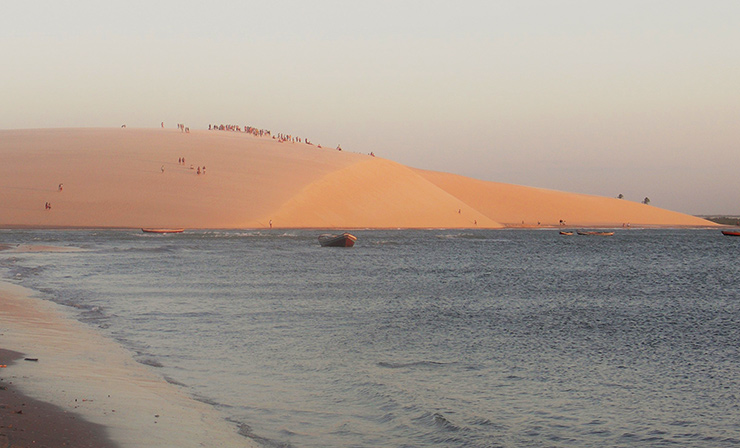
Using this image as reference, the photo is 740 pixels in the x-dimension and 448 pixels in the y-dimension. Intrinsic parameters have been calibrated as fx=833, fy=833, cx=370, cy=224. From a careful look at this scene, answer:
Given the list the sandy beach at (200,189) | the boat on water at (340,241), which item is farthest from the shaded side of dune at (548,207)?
the boat on water at (340,241)

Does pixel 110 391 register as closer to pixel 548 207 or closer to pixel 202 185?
pixel 202 185

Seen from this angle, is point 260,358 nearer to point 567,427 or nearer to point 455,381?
point 455,381

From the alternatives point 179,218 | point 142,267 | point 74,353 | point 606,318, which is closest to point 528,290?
point 606,318

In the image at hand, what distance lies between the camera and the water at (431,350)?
10047mm

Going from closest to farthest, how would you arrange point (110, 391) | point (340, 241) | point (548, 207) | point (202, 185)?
point (110, 391)
point (340, 241)
point (202, 185)
point (548, 207)

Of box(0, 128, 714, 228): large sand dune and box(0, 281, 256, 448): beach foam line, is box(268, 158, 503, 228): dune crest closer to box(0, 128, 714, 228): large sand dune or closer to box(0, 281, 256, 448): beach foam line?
box(0, 128, 714, 228): large sand dune

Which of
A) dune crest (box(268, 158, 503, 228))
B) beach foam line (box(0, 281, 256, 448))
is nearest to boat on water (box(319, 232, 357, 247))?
dune crest (box(268, 158, 503, 228))

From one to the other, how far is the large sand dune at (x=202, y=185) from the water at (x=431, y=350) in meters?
53.6

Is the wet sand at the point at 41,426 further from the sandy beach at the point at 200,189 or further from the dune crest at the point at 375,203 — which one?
the dune crest at the point at 375,203

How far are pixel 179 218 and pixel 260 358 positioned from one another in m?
73.5

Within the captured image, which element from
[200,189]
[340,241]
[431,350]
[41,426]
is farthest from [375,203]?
[41,426]

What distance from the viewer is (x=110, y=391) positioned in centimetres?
1034

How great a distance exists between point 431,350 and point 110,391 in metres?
6.65

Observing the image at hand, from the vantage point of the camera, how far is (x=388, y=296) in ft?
83.5
